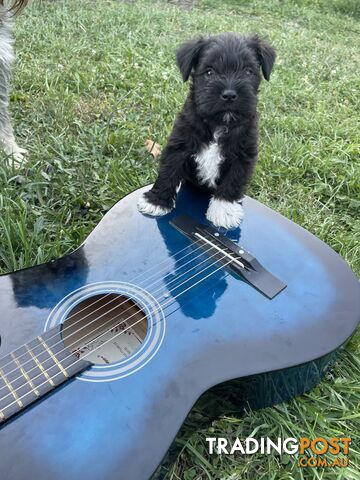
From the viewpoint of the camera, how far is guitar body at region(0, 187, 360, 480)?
3.92 feet

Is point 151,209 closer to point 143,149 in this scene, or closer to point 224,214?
point 224,214

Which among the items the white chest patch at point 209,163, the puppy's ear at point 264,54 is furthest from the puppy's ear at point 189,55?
the white chest patch at point 209,163

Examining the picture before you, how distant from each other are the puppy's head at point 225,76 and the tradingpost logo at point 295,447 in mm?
1294

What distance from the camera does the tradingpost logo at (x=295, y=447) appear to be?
1.65 meters

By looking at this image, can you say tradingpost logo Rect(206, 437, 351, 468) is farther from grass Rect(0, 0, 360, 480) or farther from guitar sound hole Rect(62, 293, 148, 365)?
guitar sound hole Rect(62, 293, 148, 365)

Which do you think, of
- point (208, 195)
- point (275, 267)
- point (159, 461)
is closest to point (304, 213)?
point (208, 195)

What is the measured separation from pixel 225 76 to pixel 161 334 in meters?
1.07

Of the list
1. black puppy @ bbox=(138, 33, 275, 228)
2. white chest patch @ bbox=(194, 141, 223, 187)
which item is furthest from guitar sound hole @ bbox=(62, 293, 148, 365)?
white chest patch @ bbox=(194, 141, 223, 187)

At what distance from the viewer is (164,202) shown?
80.7 inches

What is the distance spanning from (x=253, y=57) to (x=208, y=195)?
26.4 inches

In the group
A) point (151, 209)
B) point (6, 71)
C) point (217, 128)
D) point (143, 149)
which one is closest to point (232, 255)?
point (151, 209)

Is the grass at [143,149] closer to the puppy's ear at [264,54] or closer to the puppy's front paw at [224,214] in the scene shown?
the puppy's front paw at [224,214]

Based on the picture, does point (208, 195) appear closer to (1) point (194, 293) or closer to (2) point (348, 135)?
(1) point (194, 293)

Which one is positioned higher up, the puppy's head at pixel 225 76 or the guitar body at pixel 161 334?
the puppy's head at pixel 225 76
